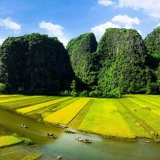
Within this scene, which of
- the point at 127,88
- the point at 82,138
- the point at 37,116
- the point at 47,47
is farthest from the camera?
the point at 47,47

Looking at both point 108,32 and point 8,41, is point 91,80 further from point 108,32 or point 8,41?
point 8,41

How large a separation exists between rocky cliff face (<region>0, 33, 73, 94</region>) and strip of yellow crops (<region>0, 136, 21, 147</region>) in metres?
79.5

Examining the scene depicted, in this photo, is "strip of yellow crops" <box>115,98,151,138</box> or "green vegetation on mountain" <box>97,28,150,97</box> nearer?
"strip of yellow crops" <box>115,98,151,138</box>

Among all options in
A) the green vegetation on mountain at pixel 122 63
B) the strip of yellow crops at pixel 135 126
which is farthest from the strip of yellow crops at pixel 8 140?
the green vegetation on mountain at pixel 122 63

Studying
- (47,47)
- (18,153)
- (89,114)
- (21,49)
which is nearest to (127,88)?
(47,47)

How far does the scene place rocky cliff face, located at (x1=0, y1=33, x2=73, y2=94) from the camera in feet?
406

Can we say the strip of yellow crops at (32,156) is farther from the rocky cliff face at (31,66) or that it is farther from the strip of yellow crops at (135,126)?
the rocky cliff face at (31,66)

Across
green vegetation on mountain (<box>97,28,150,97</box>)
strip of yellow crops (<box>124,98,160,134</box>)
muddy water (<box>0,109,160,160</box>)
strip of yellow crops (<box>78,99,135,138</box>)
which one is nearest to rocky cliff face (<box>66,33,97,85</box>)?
green vegetation on mountain (<box>97,28,150,97</box>)

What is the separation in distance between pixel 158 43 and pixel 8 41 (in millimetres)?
Result: 104163

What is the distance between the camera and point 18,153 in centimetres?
3172

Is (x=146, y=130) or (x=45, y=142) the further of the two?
(x=146, y=130)

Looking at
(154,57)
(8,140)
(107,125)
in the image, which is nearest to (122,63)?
(154,57)

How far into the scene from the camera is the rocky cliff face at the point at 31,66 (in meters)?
124

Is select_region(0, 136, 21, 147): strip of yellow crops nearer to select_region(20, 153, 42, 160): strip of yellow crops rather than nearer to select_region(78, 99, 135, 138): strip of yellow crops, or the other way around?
select_region(20, 153, 42, 160): strip of yellow crops
